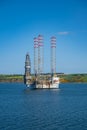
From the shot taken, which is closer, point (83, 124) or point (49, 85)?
point (83, 124)

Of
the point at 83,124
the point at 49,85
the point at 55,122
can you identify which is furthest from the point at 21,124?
the point at 49,85

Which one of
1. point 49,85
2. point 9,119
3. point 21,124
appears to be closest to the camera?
point 21,124

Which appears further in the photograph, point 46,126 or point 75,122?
point 75,122

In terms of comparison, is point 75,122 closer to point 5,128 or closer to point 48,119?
point 48,119

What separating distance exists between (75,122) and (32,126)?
910 cm

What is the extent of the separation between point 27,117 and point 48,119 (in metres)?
4.77

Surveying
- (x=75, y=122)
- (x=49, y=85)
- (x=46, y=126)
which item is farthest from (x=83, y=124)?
(x=49, y=85)

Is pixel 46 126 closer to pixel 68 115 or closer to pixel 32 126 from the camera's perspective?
pixel 32 126

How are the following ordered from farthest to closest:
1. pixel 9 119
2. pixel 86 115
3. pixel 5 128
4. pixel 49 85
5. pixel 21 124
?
pixel 49 85, pixel 86 115, pixel 9 119, pixel 21 124, pixel 5 128

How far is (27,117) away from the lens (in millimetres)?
70500

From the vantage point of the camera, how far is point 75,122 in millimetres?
65000

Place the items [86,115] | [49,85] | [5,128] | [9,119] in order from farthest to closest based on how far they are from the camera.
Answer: [49,85] → [86,115] → [9,119] → [5,128]

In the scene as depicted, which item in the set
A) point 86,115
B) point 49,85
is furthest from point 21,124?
point 49,85

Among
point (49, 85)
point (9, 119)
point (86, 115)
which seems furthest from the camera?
point (49, 85)
